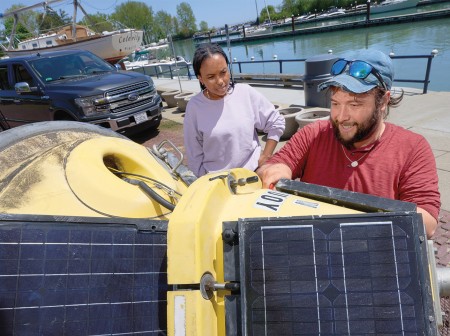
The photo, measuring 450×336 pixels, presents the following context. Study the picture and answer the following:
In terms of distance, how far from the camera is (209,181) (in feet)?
4.40

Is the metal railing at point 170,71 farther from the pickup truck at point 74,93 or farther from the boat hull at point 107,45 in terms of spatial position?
the pickup truck at point 74,93

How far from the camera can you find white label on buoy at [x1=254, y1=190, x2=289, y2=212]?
4.16 ft

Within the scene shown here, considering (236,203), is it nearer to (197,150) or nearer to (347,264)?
(347,264)

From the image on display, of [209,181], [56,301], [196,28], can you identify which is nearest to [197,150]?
[209,181]

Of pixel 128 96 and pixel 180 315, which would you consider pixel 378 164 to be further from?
pixel 128 96

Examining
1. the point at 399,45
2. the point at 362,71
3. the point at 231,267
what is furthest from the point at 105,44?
the point at 231,267

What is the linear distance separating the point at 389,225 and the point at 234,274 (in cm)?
52

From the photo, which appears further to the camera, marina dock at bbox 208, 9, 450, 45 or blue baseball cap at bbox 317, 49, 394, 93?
marina dock at bbox 208, 9, 450, 45

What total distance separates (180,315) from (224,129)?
164 centimetres

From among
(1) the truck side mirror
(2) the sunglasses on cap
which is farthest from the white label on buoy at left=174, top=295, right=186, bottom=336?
(1) the truck side mirror

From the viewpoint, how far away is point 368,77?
160 cm

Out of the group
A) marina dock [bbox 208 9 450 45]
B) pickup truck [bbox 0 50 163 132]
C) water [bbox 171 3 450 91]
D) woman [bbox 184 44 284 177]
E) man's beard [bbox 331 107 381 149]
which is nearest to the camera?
man's beard [bbox 331 107 381 149]

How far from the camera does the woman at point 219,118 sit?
252cm

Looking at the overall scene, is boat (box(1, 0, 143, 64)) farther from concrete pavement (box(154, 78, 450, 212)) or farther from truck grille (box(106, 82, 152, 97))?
truck grille (box(106, 82, 152, 97))
